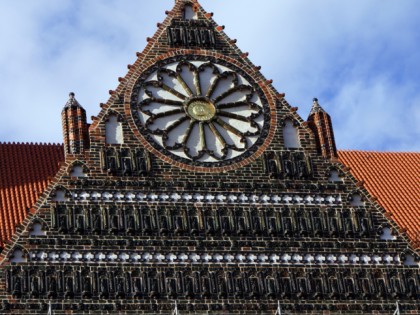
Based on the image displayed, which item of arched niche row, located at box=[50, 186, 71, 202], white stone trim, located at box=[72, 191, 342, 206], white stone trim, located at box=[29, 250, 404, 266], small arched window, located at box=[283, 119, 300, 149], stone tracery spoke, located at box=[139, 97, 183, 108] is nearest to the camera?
white stone trim, located at box=[29, 250, 404, 266]

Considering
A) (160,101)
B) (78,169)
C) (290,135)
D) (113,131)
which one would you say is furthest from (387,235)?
(78,169)

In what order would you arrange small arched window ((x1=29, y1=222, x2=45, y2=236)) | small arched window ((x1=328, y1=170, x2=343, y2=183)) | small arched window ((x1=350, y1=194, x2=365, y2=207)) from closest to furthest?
small arched window ((x1=29, y1=222, x2=45, y2=236)), small arched window ((x1=350, y1=194, x2=365, y2=207)), small arched window ((x1=328, y1=170, x2=343, y2=183))

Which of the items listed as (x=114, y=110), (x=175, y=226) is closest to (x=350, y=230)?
(x=175, y=226)

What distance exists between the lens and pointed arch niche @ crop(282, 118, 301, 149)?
2795cm

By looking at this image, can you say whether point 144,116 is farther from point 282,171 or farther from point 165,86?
point 282,171

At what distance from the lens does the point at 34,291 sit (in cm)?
2497

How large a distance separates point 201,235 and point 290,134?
3.06m

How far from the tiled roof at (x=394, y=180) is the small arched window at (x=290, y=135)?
2633mm

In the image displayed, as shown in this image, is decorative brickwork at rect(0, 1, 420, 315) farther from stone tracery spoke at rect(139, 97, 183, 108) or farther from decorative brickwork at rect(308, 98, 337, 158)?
decorative brickwork at rect(308, 98, 337, 158)

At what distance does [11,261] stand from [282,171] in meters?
5.43

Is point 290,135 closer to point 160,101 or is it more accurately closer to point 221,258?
point 160,101

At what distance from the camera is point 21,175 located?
29094 mm

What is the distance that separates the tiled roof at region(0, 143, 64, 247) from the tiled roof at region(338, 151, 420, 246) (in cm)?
628

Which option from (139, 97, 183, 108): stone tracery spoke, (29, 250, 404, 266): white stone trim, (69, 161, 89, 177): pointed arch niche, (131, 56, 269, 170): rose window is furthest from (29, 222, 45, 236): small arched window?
(139, 97, 183, 108): stone tracery spoke
